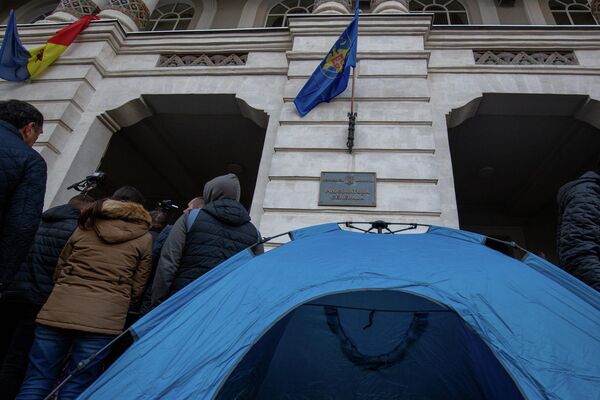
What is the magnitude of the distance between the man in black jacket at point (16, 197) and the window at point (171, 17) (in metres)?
7.66

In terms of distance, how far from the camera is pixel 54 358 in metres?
2.41

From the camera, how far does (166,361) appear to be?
198 cm

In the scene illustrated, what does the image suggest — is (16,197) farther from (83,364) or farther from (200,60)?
(200,60)

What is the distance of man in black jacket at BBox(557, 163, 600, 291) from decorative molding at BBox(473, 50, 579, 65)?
4259 mm

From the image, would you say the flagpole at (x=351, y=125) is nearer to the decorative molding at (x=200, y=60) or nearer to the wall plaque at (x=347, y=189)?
the wall plaque at (x=347, y=189)

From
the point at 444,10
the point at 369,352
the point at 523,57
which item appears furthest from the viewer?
the point at 444,10

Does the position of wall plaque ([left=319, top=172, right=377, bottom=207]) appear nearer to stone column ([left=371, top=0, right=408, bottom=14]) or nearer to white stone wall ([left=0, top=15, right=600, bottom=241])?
white stone wall ([left=0, top=15, right=600, bottom=241])

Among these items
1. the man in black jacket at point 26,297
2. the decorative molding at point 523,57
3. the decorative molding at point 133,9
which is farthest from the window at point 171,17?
the man in black jacket at point 26,297

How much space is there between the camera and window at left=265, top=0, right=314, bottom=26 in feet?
29.0

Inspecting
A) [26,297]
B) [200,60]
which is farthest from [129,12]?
[26,297]

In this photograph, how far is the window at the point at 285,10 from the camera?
8.84 meters

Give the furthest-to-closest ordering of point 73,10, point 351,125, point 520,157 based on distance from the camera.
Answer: point 520,157, point 73,10, point 351,125

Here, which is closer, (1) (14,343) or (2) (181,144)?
(1) (14,343)

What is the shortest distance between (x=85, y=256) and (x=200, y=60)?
5391 mm
